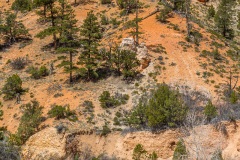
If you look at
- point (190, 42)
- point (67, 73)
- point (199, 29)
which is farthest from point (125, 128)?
point (199, 29)

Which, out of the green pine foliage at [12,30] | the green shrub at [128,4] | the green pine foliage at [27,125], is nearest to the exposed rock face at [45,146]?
the green pine foliage at [27,125]

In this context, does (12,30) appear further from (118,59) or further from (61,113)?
(61,113)

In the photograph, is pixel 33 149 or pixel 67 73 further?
pixel 67 73

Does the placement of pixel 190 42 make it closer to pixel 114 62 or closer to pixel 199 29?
pixel 199 29

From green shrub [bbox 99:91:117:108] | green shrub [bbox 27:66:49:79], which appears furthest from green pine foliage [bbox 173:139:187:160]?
green shrub [bbox 27:66:49:79]

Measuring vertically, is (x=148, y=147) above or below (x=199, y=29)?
below

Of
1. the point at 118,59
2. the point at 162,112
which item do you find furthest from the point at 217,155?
the point at 118,59

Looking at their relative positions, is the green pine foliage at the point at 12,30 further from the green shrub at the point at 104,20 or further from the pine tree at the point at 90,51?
the pine tree at the point at 90,51
